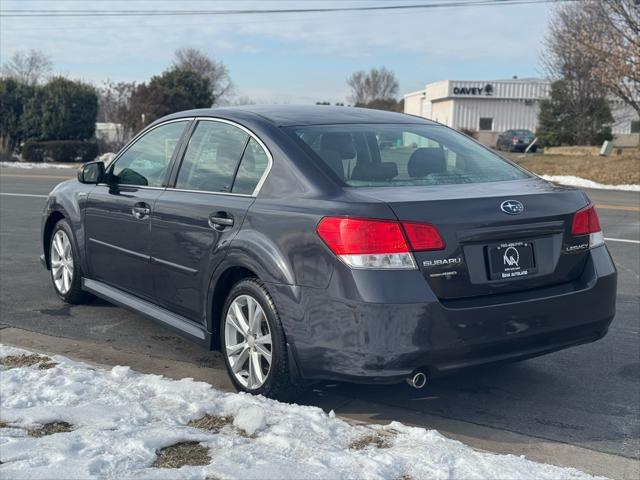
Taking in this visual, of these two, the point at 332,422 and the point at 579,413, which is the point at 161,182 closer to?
the point at 332,422

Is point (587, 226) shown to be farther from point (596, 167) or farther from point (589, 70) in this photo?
point (589, 70)

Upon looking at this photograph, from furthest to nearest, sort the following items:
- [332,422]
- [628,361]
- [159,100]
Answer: [159,100] < [628,361] < [332,422]

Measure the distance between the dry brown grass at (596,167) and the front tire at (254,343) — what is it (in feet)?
76.1

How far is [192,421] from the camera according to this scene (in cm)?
390

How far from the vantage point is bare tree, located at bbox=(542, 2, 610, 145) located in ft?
113

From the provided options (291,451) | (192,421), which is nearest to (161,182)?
(192,421)

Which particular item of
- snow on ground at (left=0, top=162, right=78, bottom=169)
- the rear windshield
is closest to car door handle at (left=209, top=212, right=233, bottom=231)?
the rear windshield

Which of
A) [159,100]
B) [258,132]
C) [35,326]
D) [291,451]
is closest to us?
[291,451]

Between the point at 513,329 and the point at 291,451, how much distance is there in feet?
4.26

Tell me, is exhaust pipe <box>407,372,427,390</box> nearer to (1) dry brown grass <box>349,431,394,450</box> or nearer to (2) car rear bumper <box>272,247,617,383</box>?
(2) car rear bumper <box>272,247,617,383</box>

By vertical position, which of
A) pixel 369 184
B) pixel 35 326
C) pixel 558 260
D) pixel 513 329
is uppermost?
pixel 369 184

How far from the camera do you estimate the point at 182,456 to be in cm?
347

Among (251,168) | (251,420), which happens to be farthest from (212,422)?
(251,168)

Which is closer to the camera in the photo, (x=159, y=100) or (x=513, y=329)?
(x=513, y=329)
